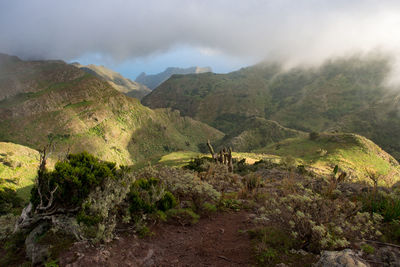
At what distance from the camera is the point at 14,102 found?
62.6m

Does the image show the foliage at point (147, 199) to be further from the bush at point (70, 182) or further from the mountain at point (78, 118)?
the mountain at point (78, 118)

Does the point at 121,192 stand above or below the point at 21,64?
below

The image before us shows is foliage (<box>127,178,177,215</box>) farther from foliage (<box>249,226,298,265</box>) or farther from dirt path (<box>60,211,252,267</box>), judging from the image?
Answer: foliage (<box>249,226,298,265</box>)

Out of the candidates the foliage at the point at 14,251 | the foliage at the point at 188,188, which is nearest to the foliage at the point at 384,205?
the foliage at the point at 188,188

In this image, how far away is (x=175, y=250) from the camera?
18.7 feet

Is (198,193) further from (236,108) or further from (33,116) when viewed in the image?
(236,108)

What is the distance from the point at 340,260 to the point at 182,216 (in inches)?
190

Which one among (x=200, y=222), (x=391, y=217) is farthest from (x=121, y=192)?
(x=391, y=217)

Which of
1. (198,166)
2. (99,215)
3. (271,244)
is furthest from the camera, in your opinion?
(198,166)

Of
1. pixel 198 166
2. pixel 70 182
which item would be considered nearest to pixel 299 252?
pixel 70 182

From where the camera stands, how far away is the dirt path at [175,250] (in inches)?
184

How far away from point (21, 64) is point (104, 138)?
2706 inches

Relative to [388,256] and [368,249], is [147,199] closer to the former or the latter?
[368,249]

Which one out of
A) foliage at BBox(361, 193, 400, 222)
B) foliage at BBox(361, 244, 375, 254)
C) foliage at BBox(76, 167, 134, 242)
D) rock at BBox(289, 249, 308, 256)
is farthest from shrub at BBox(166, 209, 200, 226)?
foliage at BBox(361, 193, 400, 222)
